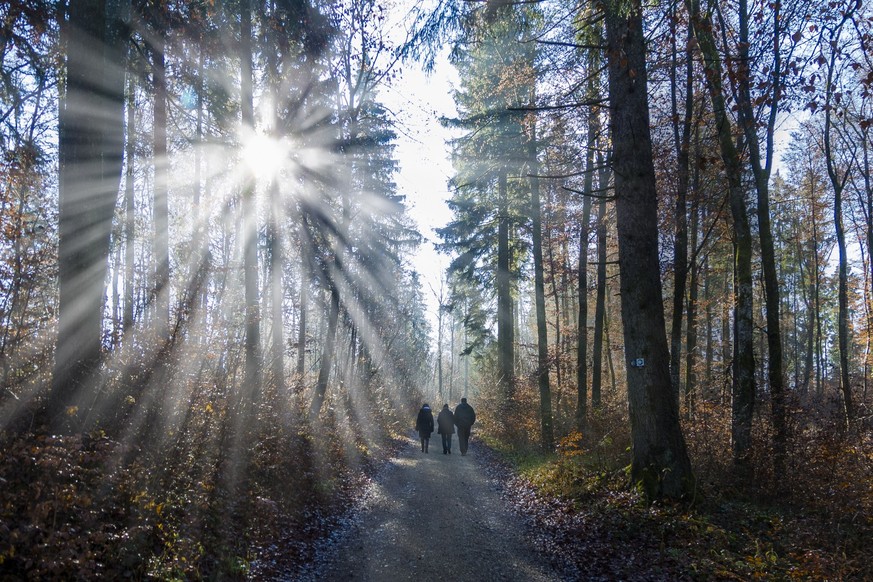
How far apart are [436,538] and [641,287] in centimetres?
485

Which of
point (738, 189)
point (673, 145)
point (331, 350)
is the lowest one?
point (331, 350)

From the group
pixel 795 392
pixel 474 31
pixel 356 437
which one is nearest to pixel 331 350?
pixel 356 437

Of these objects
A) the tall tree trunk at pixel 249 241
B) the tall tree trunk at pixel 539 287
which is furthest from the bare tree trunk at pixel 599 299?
the tall tree trunk at pixel 249 241

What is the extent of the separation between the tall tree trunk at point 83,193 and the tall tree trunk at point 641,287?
6.99m

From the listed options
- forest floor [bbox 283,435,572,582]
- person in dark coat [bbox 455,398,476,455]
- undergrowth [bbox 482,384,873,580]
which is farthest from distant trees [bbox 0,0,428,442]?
undergrowth [bbox 482,384,873,580]

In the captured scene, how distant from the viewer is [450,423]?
1847 centimetres

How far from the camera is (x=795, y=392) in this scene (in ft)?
31.0

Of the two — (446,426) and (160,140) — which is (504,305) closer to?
(446,426)

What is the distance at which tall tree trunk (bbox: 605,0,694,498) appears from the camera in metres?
7.50

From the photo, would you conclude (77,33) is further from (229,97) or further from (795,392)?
(795,392)

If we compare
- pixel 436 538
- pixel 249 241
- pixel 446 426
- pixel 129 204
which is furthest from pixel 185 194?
pixel 436 538

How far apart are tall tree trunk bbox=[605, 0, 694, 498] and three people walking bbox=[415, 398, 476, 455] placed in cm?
1033

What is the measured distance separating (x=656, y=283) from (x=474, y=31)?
16.6 ft

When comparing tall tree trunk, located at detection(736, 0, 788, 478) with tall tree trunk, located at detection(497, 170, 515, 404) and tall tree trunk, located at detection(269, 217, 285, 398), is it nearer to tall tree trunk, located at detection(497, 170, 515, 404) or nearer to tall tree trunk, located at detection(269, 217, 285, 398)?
tall tree trunk, located at detection(269, 217, 285, 398)
